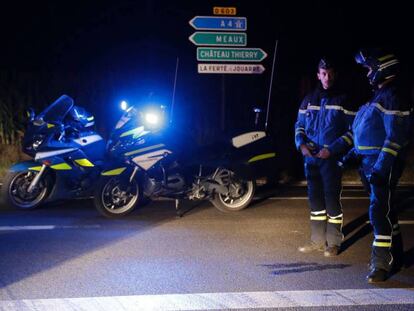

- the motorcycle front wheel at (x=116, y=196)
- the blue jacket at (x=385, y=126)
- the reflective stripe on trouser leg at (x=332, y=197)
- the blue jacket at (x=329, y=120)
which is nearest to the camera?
the blue jacket at (x=385, y=126)

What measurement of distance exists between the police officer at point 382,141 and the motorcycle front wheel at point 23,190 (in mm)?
4575

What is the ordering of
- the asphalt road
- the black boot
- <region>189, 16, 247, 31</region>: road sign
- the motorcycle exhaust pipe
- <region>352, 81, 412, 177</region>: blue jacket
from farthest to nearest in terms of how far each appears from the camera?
<region>189, 16, 247, 31</region>: road sign, the motorcycle exhaust pipe, the black boot, <region>352, 81, 412, 177</region>: blue jacket, the asphalt road

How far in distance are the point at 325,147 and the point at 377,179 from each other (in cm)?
88

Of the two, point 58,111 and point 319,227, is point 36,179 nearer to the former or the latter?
point 58,111

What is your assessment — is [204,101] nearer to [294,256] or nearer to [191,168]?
[191,168]

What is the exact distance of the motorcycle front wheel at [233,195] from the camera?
8180 millimetres

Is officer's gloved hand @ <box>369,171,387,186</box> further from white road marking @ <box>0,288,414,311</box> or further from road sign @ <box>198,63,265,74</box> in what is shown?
road sign @ <box>198,63,265,74</box>

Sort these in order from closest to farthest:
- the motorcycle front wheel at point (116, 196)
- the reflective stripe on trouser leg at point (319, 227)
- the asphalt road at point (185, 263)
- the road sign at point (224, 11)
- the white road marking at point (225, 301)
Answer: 1. the white road marking at point (225, 301)
2. the asphalt road at point (185, 263)
3. the reflective stripe on trouser leg at point (319, 227)
4. the motorcycle front wheel at point (116, 196)
5. the road sign at point (224, 11)

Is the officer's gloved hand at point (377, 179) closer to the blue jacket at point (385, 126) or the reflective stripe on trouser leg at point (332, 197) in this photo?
the blue jacket at point (385, 126)

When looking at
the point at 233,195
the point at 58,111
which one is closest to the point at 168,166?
the point at 233,195

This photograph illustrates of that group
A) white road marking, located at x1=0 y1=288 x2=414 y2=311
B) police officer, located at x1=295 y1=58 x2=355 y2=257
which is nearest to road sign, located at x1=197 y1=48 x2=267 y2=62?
police officer, located at x1=295 y1=58 x2=355 y2=257

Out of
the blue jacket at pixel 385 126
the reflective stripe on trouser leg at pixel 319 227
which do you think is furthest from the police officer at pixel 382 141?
the reflective stripe on trouser leg at pixel 319 227

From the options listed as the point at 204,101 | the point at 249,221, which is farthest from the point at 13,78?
the point at 249,221

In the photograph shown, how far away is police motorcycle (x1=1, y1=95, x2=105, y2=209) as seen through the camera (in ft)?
26.7
